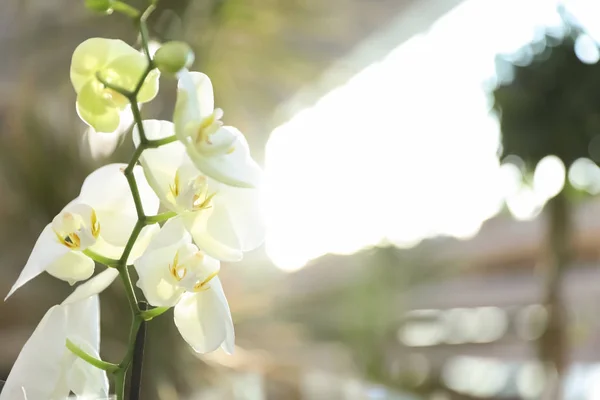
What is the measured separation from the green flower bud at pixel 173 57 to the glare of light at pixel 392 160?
95 cm

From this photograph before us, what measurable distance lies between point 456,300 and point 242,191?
48.0 inches

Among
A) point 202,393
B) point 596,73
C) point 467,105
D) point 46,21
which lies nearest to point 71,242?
point 202,393

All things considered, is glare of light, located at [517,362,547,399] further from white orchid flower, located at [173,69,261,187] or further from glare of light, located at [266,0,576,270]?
white orchid flower, located at [173,69,261,187]

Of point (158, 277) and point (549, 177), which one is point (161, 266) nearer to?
point (158, 277)

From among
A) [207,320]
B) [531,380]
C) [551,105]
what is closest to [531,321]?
[531,380]

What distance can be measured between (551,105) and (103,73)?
0.88 m

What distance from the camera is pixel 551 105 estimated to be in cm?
96

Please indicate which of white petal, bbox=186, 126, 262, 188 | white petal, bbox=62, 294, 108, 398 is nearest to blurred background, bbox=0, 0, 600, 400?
white petal, bbox=62, 294, 108, 398

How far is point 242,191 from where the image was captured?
0.89 feet

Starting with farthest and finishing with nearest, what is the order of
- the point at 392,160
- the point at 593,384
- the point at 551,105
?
the point at 392,160
the point at 593,384
the point at 551,105

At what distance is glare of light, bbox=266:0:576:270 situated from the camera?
1.19 metres

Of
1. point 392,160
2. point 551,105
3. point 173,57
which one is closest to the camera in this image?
point 173,57

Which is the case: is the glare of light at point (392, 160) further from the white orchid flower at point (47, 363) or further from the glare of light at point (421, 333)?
the white orchid flower at point (47, 363)

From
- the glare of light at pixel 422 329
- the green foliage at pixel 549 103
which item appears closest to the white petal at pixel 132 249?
the green foliage at pixel 549 103
